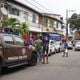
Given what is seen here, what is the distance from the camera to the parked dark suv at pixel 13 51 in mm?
13918

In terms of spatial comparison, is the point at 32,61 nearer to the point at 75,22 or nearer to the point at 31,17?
the point at 31,17

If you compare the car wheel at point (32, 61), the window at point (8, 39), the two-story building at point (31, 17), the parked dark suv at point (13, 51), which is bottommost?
the car wheel at point (32, 61)

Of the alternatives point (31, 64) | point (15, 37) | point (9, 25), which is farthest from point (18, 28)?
point (15, 37)

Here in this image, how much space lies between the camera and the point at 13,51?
14.8 metres

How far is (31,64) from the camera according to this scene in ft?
58.4

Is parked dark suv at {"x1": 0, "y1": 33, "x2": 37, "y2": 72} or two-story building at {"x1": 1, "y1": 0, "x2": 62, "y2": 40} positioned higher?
two-story building at {"x1": 1, "y1": 0, "x2": 62, "y2": 40}

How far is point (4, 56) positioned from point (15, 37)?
1.86 meters

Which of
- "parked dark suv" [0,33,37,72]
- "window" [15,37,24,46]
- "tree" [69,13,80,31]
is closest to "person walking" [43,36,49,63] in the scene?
"parked dark suv" [0,33,37,72]

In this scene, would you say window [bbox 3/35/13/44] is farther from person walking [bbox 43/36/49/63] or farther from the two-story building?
the two-story building

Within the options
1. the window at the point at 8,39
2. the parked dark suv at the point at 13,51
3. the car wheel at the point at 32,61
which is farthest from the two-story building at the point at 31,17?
the window at the point at 8,39

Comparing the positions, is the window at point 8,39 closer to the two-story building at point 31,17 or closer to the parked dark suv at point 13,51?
the parked dark suv at point 13,51

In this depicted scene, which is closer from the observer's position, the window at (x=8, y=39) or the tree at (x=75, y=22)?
the window at (x=8, y=39)

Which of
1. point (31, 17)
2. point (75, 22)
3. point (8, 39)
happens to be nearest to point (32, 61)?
point (8, 39)

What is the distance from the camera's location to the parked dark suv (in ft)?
45.7
